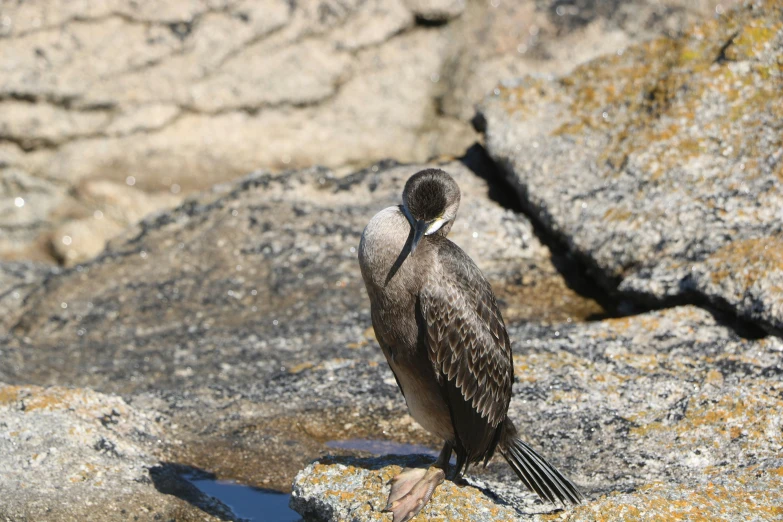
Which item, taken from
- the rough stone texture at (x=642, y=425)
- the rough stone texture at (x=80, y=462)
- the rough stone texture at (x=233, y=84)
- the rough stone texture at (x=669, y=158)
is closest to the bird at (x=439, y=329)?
the rough stone texture at (x=642, y=425)

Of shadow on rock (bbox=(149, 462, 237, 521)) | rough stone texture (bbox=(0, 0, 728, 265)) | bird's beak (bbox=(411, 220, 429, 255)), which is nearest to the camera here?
bird's beak (bbox=(411, 220, 429, 255))

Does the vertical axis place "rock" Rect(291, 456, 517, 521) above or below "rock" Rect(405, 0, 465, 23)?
below

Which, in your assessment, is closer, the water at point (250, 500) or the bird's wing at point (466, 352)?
the bird's wing at point (466, 352)

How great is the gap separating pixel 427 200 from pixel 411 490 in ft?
4.09

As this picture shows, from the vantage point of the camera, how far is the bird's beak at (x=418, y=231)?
12.8 ft

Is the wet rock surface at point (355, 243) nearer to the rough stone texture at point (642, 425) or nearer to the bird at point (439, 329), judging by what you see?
the rough stone texture at point (642, 425)

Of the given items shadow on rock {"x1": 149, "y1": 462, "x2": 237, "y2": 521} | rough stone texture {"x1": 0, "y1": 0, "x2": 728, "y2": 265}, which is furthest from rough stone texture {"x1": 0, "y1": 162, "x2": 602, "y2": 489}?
rough stone texture {"x1": 0, "y1": 0, "x2": 728, "y2": 265}

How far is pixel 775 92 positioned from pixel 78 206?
6407mm

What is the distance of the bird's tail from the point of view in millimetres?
3732

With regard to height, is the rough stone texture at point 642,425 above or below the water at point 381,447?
above

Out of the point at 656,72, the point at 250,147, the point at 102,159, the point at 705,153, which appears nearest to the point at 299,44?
the point at 250,147

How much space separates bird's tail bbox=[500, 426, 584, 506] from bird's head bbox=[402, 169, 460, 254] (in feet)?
3.31

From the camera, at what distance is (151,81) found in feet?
29.5

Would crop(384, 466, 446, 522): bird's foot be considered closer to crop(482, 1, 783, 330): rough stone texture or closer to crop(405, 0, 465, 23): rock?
crop(482, 1, 783, 330): rough stone texture
